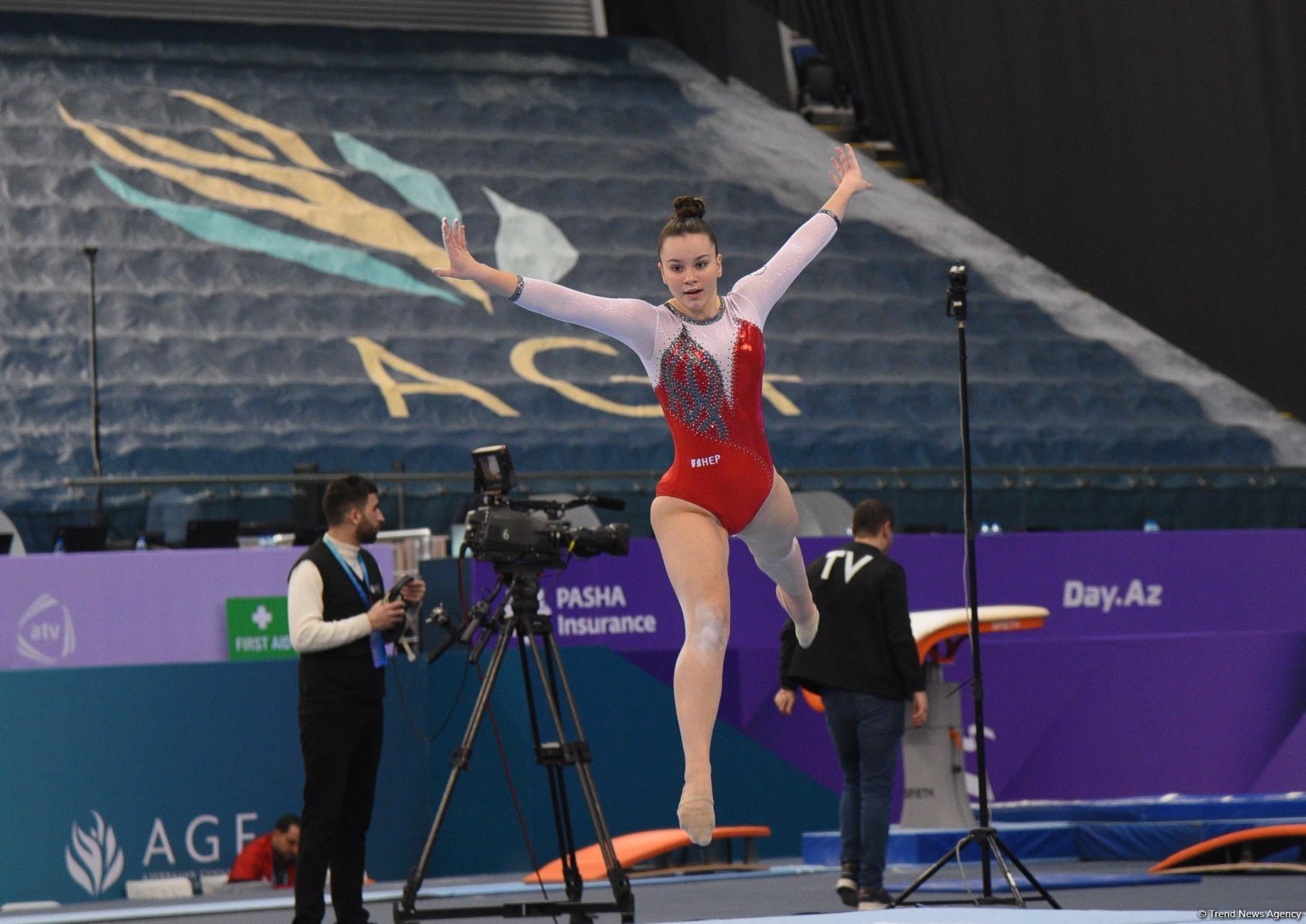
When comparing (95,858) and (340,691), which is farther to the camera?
(95,858)

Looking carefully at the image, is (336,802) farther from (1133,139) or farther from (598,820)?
(1133,139)

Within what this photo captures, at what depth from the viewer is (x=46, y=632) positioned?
28.2 ft

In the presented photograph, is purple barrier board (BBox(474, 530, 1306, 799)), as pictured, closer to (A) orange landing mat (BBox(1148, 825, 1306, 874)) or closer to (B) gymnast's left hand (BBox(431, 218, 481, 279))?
(A) orange landing mat (BBox(1148, 825, 1306, 874))

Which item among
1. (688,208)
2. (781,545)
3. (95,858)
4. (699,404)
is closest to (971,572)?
(781,545)

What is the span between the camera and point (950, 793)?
26.3ft

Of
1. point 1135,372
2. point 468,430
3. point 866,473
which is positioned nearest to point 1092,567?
point 866,473

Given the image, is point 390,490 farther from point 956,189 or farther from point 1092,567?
point 956,189

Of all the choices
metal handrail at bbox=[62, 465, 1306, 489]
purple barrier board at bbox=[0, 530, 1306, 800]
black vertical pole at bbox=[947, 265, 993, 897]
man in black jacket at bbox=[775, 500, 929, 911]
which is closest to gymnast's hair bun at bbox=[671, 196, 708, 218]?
black vertical pole at bbox=[947, 265, 993, 897]

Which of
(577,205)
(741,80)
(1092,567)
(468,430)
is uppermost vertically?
(741,80)

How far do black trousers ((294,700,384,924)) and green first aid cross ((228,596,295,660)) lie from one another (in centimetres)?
279

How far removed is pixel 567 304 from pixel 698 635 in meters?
0.89

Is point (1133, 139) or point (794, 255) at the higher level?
point (1133, 139)

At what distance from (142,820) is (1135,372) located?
39.1ft

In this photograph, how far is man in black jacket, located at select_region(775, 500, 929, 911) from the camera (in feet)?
20.8
